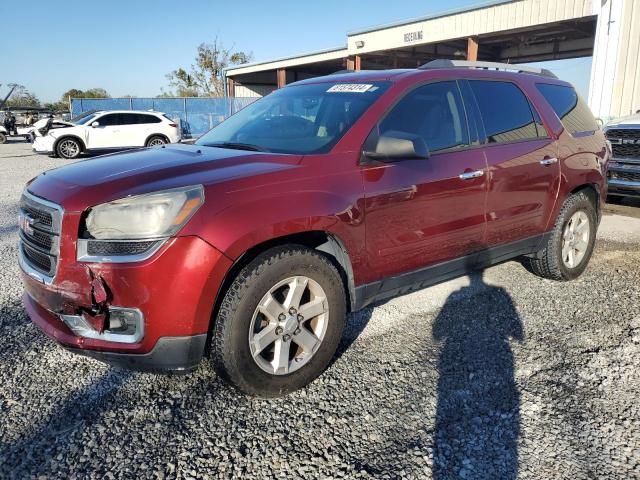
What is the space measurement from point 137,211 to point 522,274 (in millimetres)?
3838

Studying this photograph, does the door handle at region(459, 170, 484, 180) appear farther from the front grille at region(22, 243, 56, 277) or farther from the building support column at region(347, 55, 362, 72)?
the building support column at region(347, 55, 362, 72)

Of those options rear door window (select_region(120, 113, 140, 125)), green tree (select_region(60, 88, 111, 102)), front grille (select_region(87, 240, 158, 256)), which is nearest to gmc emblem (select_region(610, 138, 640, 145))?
front grille (select_region(87, 240, 158, 256))

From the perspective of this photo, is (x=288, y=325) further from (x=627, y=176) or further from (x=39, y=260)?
(x=627, y=176)

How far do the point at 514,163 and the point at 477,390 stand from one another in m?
1.87

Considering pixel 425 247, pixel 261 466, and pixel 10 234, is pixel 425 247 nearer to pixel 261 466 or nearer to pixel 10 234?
pixel 261 466

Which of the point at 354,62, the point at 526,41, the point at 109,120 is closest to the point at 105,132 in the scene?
the point at 109,120

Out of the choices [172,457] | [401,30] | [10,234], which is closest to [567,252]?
[172,457]

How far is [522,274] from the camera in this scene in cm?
493

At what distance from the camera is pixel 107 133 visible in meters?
17.4

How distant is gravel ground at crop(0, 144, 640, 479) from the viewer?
2.28 m

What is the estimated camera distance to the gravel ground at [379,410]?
2.28 metres

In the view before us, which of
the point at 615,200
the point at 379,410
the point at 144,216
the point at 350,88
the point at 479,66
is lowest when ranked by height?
the point at 379,410

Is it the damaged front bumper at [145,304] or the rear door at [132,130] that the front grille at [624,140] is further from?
the rear door at [132,130]

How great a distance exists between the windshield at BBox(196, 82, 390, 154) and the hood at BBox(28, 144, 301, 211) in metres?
0.27
